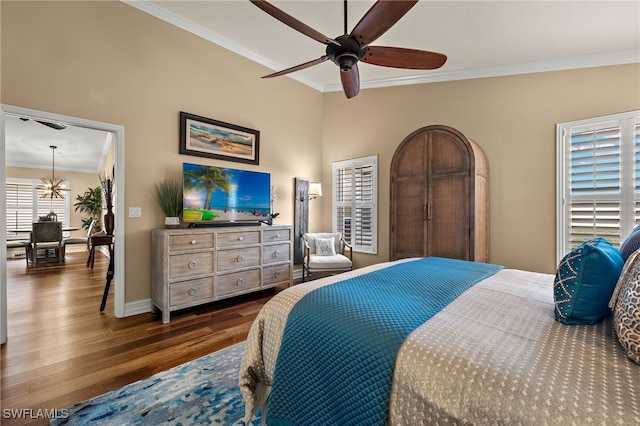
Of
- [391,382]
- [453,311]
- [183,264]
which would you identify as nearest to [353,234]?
[183,264]

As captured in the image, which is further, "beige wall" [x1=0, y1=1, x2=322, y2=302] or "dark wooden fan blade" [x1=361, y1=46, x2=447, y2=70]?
"beige wall" [x1=0, y1=1, x2=322, y2=302]

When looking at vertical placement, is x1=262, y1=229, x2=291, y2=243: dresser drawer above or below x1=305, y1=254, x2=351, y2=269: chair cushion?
above

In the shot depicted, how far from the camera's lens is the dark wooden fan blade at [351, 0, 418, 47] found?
1.61 metres

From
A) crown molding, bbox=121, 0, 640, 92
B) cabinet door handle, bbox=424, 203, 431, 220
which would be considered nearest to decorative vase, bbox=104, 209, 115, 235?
crown molding, bbox=121, 0, 640, 92

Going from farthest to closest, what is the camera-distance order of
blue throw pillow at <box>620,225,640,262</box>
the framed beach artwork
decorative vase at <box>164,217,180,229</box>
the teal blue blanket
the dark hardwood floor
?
1. the framed beach artwork
2. decorative vase at <box>164,217,180,229</box>
3. the dark hardwood floor
4. blue throw pillow at <box>620,225,640,262</box>
5. the teal blue blanket

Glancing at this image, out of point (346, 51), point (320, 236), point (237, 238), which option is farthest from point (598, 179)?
point (237, 238)

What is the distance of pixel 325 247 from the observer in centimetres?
424

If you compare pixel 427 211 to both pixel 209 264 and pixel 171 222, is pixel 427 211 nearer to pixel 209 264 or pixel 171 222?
pixel 209 264

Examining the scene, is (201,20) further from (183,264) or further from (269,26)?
(183,264)

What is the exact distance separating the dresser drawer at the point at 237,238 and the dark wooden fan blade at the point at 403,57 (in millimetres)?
2279

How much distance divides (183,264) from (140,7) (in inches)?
110

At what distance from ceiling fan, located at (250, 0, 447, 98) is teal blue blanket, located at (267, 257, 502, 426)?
1638 mm

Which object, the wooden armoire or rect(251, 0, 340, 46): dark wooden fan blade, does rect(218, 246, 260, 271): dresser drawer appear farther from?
rect(251, 0, 340, 46): dark wooden fan blade

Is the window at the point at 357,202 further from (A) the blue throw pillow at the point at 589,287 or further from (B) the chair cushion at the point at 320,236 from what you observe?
(A) the blue throw pillow at the point at 589,287
